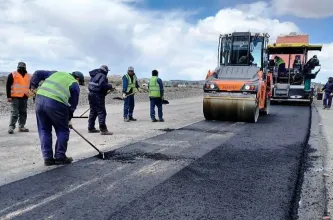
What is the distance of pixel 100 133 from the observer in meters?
8.21

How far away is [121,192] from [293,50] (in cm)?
1808

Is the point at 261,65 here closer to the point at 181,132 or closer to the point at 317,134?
the point at 317,134

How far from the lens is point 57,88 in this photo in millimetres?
5176

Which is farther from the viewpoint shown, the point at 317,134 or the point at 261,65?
the point at 261,65

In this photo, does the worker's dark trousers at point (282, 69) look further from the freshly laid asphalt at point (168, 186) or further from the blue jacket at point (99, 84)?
the blue jacket at point (99, 84)

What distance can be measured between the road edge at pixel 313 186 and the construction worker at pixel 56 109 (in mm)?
3300

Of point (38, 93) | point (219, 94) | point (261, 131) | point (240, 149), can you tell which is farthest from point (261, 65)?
point (38, 93)

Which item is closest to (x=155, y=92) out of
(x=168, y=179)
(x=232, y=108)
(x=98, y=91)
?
(x=232, y=108)

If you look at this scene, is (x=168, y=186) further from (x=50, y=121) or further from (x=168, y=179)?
(x=50, y=121)

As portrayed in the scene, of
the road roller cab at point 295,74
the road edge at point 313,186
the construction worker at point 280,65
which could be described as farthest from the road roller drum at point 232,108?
the construction worker at point 280,65

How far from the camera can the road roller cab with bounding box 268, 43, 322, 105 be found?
18.8m

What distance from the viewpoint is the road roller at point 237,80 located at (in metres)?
10.1

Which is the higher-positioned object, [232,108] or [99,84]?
[99,84]

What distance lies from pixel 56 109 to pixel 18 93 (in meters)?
3.55
